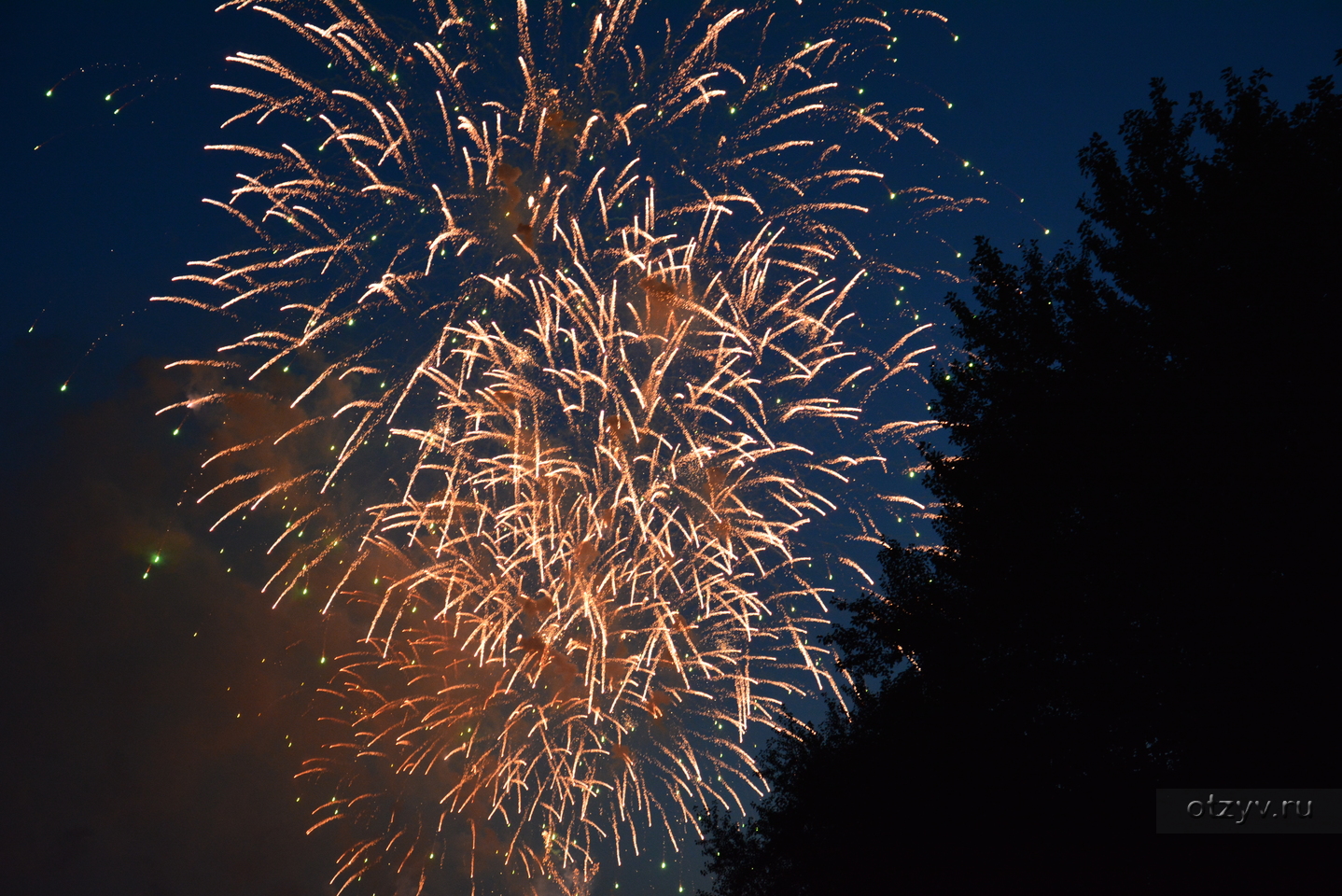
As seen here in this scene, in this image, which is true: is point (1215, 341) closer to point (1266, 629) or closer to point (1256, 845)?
point (1266, 629)

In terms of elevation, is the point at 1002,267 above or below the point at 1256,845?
above

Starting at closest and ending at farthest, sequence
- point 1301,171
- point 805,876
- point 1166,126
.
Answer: point 1301,171 → point 1166,126 → point 805,876

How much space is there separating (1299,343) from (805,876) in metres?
16.8

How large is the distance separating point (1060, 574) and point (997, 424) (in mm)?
2453

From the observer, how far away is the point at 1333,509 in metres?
6.92

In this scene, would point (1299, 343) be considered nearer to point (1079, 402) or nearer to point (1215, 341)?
point (1215, 341)

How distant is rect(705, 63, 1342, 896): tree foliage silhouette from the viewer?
7.20 m

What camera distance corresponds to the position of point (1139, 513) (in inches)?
320

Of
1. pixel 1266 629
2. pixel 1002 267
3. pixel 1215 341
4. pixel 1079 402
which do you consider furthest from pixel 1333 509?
pixel 1002 267

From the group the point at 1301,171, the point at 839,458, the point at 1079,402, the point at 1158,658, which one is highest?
the point at 839,458

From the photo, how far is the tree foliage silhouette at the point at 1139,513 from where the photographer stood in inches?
284

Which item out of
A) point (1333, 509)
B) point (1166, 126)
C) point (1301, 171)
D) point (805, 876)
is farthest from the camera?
point (805, 876)

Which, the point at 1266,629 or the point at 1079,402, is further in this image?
the point at 1079,402

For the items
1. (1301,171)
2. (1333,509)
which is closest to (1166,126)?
(1301,171)
